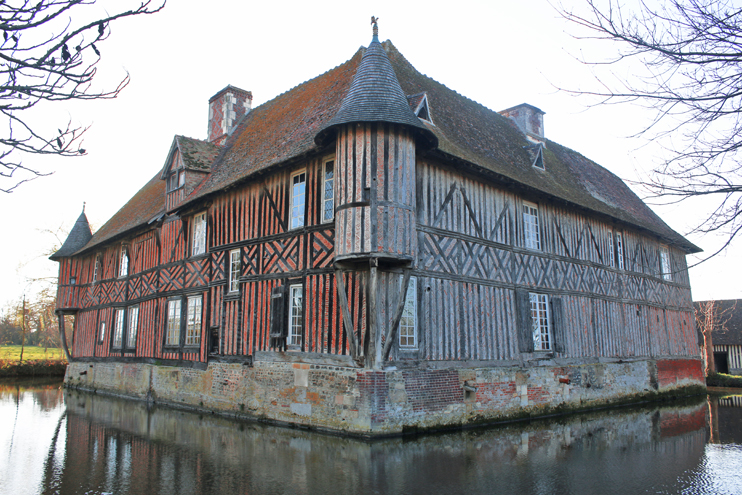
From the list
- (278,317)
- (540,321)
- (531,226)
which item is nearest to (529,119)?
(531,226)

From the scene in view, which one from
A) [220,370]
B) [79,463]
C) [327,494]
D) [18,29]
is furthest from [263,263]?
[18,29]

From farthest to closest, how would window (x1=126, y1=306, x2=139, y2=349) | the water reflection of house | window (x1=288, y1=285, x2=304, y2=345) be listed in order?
1. the water reflection of house
2. window (x1=126, y1=306, x2=139, y2=349)
3. window (x1=288, y1=285, x2=304, y2=345)

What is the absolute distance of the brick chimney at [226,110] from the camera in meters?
18.6

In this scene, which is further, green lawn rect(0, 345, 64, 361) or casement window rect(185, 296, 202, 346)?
green lawn rect(0, 345, 64, 361)

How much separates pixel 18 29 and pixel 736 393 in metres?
26.8

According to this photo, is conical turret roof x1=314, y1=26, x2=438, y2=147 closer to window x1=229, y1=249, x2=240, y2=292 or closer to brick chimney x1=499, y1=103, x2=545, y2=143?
window x1=229, y1=249, x2=240, y2=292

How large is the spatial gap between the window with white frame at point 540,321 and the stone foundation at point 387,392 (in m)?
0.66

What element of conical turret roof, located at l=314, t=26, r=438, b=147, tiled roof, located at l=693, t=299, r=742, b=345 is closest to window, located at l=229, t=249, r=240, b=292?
conical turret roof, located at l=314, t=26, r=438, b=147

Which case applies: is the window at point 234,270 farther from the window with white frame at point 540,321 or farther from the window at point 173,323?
the window with white frame at point 540,321

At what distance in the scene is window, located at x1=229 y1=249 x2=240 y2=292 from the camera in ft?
44.2

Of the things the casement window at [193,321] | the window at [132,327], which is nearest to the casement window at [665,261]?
the casement window at [193,321]

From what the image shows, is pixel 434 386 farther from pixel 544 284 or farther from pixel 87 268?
pixel 87 268

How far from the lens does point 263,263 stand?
1266cm

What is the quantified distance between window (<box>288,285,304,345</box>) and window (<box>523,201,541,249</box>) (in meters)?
6.29
